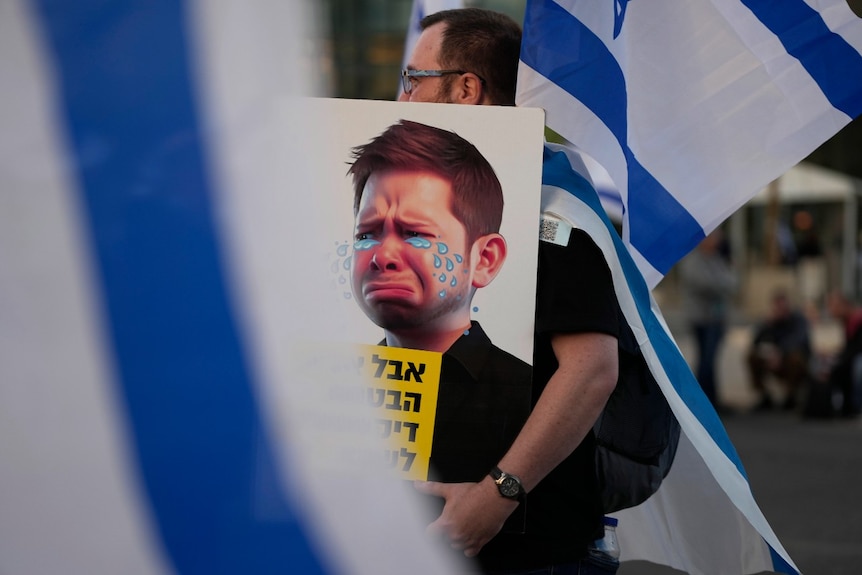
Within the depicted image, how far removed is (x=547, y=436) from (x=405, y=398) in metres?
0.25

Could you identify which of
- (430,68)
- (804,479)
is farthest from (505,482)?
(804,479)

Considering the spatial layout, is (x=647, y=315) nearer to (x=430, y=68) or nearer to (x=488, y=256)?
(x=488, y=256)

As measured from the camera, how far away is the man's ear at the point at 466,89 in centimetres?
228

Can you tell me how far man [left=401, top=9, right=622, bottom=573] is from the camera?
1.97m

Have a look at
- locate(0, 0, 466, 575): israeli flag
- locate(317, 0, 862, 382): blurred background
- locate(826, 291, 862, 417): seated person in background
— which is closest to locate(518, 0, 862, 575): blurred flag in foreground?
locate(0, 0, 466, 575): israeli flag

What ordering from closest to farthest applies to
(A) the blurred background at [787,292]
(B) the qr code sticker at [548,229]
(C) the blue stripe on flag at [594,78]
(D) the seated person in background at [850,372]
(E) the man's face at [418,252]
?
(E) the man's face at [418,252], (B) the qr code sticker at [548,229], (C) the blue stripe on flag at [594,78], (A) the blurred background at [787,292], (D) the seated person in background at [850,372]

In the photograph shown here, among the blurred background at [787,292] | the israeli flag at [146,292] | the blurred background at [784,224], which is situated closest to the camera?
the israeli flag at [146,292]

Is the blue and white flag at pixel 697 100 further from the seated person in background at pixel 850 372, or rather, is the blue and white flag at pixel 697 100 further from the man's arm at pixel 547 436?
the seated person in background at pixel 850 372

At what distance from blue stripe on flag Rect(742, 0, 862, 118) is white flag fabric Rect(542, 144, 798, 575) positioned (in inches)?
21.1

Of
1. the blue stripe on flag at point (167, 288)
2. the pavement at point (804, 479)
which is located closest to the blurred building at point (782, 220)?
the pavement at point (804, 479)

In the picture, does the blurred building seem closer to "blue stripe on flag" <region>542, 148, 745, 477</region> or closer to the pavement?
the pavement

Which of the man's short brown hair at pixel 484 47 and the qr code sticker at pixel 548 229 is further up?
the man's short brown hair at pixel 484 47

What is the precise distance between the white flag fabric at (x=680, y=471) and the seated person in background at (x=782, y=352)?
8.16m

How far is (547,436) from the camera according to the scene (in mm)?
1997
